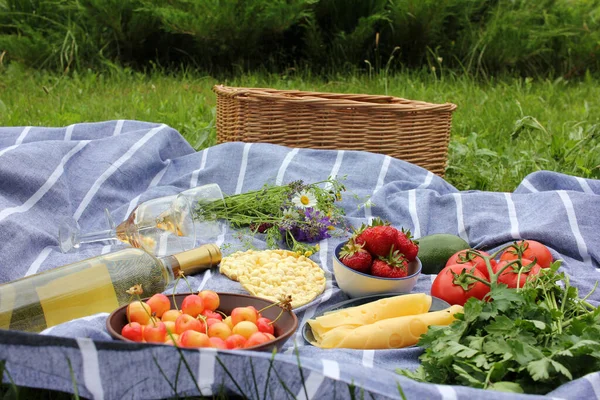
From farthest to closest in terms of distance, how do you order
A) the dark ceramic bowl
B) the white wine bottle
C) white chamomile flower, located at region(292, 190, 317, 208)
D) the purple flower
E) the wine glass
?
white chamomile flower, located at region(292, 190, 317, 208)
the purple flower
the wine glass
the white wine bottle
the dark ceramic bowl

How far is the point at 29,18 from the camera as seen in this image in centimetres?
532

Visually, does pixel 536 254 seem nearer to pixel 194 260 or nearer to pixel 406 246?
pixel 406 246

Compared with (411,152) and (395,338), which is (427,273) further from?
(411,152)

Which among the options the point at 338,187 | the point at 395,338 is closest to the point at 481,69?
the point at 338,187

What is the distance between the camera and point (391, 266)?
6.23ft

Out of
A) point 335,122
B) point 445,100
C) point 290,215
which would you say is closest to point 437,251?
point 290,215

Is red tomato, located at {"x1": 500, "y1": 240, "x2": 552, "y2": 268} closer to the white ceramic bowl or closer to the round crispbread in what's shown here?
the white ceramic bowl

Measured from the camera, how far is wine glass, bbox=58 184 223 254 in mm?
2197

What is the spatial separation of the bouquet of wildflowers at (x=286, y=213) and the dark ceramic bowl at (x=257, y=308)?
0.66 m

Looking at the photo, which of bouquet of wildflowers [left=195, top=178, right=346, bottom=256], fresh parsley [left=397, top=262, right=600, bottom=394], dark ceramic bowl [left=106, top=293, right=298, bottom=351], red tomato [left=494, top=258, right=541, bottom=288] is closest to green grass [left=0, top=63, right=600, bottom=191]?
bouquet of wildflowers [left=195, top=178, right=346, bottom=256]

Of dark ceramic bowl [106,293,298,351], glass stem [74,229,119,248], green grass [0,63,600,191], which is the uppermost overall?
dark ceramic bowl [106,293,298,351]

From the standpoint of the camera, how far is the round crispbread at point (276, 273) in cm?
193

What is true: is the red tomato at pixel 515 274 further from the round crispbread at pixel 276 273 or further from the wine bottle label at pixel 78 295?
the wine bottle label at pixel 78 295

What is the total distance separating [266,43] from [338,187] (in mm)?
2896
